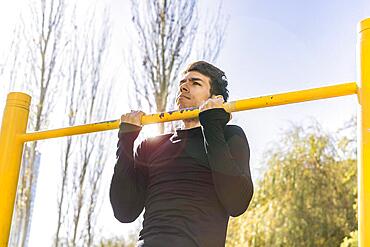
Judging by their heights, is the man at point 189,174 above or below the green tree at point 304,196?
below

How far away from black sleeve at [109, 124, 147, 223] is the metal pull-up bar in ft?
0.24

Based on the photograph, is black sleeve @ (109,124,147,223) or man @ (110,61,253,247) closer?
man @ (110,61,253,247)

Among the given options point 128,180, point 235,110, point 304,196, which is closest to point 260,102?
point 235,110

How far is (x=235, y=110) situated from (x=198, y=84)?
7.7 inches

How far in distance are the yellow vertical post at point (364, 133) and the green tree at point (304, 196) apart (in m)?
4.93

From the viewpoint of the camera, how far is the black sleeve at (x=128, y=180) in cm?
147

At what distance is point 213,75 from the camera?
60.3 inches

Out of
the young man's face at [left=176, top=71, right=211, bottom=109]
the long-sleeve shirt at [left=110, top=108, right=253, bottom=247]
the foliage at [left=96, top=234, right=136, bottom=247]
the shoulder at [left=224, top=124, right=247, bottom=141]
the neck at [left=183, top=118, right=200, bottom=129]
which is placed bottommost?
the long-sleeve shirt at [left=110, top=108, right=253, bottom=247]

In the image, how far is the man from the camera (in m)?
1.27

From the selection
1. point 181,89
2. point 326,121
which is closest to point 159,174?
→ point 181,89

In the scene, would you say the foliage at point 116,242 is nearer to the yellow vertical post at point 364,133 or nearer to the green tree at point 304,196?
the green tree at point 304,196

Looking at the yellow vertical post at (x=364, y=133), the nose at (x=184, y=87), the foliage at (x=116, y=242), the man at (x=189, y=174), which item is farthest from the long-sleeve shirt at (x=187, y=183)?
the foliage at (x=116, y=242)

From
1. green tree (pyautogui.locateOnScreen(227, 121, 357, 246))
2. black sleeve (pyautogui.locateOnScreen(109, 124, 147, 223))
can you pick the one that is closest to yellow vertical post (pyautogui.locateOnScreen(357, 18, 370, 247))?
black sleeve (pyautogui.locateOnScreen(109, 124, 147, 223))

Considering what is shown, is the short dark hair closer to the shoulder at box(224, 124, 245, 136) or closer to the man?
the man
